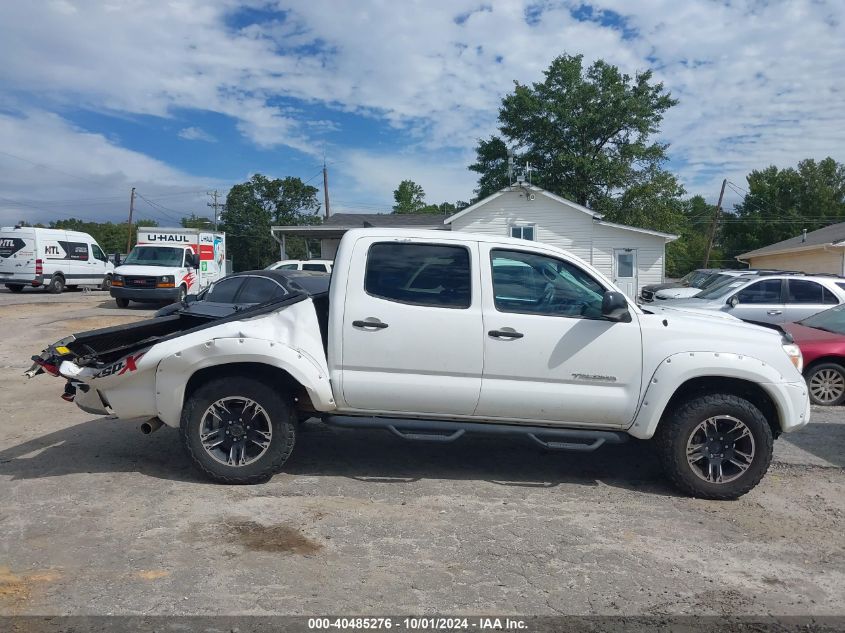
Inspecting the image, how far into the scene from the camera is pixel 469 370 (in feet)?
16.5

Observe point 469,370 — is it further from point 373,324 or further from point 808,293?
point 808,293

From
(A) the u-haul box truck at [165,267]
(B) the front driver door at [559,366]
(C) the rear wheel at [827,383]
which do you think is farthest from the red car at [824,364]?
(A) the u-haul box truck at [165,267]

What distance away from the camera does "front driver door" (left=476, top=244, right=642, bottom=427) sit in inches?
197

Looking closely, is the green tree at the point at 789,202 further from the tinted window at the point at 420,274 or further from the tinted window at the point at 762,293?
the tinted window at the point at 420,274

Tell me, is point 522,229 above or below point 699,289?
above

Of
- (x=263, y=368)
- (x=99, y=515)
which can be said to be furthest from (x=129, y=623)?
(x=263, y=368)

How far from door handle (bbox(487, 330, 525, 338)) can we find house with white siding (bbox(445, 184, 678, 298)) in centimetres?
2330

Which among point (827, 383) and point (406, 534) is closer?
point (406, 534)

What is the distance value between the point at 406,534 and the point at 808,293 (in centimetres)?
1067

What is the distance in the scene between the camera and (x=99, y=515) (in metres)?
4.61

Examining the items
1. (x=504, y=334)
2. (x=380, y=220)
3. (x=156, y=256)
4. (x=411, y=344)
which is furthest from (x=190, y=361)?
(x=380, y=220)

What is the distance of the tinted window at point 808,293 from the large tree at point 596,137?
2825 centimetres

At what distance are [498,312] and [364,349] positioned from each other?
1.04 m

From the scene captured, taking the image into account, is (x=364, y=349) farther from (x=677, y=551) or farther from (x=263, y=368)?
(x=677, y=551)
